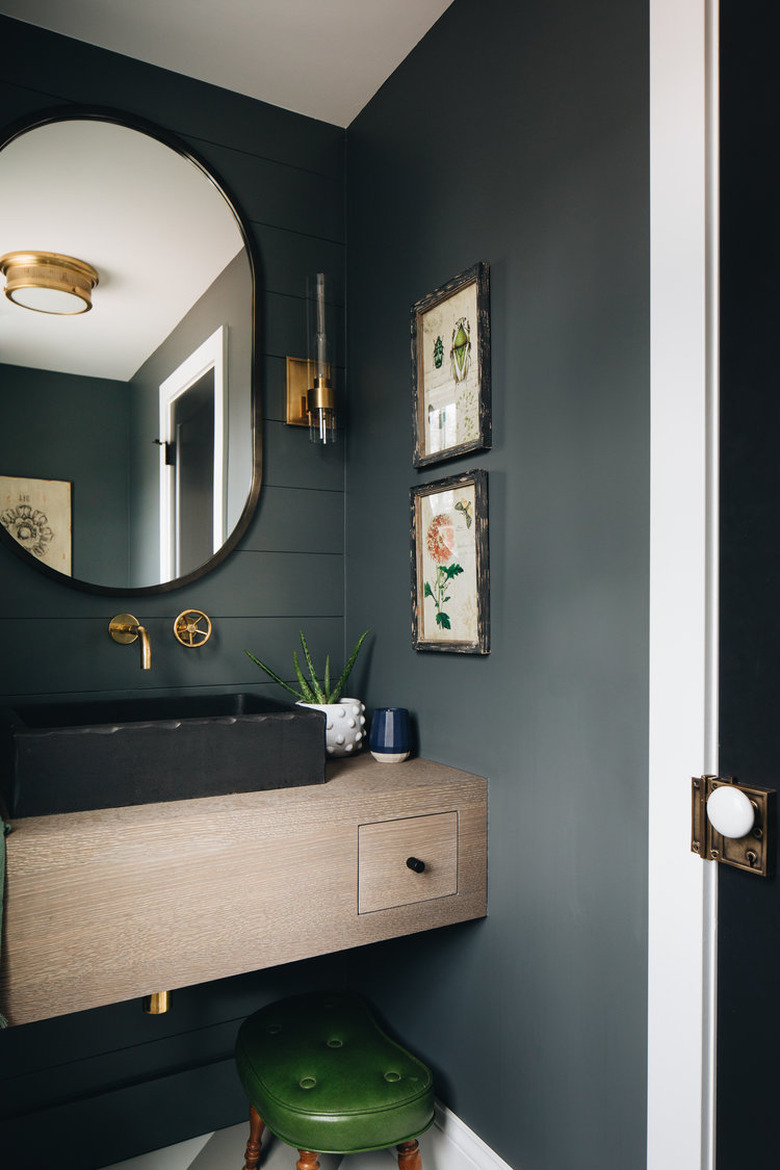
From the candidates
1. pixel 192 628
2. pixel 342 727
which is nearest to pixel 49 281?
pixel 192 628

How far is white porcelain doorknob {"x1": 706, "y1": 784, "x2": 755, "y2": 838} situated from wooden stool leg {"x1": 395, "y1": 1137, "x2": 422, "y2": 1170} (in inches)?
35.3

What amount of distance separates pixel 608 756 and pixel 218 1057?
4.11ft

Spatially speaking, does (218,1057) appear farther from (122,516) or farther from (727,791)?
(727,791)

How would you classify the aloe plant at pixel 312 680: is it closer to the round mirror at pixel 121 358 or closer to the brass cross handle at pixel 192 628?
the brass cross handle at pixel 192 628

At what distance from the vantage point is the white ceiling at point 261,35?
62.4 inches

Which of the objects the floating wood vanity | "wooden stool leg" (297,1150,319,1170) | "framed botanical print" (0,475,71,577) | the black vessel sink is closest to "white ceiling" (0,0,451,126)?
"framed botanical print" (0,475,71,577)

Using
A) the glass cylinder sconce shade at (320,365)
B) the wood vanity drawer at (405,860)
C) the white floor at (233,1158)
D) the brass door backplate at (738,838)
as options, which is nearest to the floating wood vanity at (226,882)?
the wood vanity drawer at (405,860)

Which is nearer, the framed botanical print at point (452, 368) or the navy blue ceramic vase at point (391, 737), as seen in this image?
the framed botanical print at point (452, 368)

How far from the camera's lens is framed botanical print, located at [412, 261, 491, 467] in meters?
1.42

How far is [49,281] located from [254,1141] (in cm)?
183

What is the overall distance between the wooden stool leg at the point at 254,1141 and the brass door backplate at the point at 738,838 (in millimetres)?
1109

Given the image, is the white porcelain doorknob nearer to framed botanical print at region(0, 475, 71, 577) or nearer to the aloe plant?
the aloe plant

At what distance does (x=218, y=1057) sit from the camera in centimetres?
175

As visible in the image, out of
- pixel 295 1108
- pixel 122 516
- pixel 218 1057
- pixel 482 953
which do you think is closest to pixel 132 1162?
pixel 218 1057
